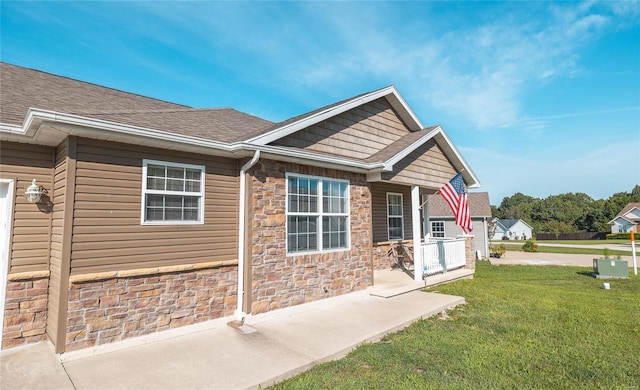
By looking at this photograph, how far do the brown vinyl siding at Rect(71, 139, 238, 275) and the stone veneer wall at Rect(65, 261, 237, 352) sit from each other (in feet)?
0.73

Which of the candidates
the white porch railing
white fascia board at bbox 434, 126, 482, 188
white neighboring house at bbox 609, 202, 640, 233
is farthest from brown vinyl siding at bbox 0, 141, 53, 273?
white neighboring house at bbox 609, 202, 640, 233

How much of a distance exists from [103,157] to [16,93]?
285 centimetres

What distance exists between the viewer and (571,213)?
7238cm

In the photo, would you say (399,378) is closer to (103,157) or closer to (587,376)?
(587,376)

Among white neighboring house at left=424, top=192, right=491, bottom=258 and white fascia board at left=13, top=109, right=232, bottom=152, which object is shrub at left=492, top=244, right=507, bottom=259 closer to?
white neighboring house at left=424, top=192, right=491, bottom=258

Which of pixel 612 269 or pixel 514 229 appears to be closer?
pixel 612 269

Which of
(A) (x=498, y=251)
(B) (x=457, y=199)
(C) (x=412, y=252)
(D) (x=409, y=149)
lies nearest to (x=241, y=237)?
(D) (x=409, y=149)

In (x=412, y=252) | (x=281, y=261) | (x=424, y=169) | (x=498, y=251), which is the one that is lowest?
(x=498, y=251)

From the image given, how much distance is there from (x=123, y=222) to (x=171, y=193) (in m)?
0.81

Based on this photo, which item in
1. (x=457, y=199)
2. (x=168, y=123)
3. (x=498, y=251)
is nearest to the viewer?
(x=168, y=123)

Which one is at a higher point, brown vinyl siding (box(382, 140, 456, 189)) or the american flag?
brown vinyl siding (box(382, 140, 456, 189))

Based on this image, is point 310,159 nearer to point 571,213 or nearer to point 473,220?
point 473,220

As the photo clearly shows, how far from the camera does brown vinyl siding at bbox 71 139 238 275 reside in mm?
4250

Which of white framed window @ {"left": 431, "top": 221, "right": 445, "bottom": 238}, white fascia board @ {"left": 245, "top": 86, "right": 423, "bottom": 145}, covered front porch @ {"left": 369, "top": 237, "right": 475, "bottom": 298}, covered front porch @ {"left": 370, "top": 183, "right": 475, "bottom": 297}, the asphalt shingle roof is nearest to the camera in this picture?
the asphalt shingle roof
